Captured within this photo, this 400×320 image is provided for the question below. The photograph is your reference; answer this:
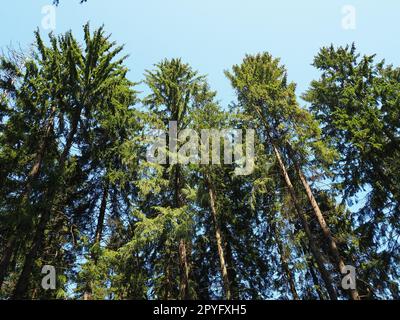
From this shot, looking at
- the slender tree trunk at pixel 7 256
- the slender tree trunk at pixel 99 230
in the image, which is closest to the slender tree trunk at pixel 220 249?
the slender tree trunk at pixel 99 230

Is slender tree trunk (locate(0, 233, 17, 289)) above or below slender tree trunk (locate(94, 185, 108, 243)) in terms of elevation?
below

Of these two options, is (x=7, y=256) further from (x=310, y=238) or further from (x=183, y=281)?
(x=310, y=238)

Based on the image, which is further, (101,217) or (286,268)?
(286,268)

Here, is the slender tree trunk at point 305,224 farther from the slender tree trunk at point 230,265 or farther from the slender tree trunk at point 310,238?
the slender tree trunk at point 230,265

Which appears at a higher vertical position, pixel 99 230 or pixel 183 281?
pixel 99 230

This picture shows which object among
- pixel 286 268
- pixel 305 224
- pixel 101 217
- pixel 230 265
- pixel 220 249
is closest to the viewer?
pixel 220 249

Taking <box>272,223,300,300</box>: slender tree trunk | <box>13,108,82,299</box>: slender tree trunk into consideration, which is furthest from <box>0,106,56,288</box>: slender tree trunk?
<box>272,223,300,300</box>: slender tree trunk

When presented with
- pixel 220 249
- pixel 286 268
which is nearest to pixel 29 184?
pixel 220 249

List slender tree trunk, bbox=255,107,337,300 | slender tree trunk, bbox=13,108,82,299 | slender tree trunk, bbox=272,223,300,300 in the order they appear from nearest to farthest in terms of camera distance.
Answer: slender tree trunk, bbox=13,108,82,299, slender tree trunk, bbox=255,107,337,300, slender tree trunk, bbox=272,223,300,300

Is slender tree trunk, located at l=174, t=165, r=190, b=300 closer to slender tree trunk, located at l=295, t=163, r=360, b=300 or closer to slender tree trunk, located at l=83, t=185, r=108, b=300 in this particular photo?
slender tree trunk, located at l=83, t=185, r=108, b=300

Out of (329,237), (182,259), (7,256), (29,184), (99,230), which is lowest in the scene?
(7,256)

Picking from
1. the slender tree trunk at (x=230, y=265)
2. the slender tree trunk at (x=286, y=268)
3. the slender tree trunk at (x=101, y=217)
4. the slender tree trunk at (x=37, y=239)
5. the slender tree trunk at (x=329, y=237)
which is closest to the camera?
the slender tree trunk at (x=37, y=239)

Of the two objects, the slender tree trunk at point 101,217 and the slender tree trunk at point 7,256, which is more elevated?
the slender tree trunk at point 101,217

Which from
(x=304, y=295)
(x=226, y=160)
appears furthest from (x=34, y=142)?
(x=304, y=295)
